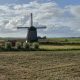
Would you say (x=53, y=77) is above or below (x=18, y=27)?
below

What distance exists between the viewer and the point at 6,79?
58.2 feet

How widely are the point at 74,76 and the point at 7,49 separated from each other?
121 feet

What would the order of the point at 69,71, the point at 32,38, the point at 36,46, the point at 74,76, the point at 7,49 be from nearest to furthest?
the point at 74,76 → the point at 69,71 → the point at 7,49 → the point at 36,46 → the point at 32,38

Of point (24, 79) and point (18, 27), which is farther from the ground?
point (18, 27)

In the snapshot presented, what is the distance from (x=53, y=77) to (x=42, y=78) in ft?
2.21

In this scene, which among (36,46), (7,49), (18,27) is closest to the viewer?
(7,49)

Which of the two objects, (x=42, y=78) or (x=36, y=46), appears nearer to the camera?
(x=42, y=78)

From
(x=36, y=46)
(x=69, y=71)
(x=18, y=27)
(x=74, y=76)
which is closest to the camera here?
(x=74, y=76)

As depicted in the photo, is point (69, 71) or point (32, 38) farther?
point (32, 38)

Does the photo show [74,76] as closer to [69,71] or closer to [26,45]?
[69,71]

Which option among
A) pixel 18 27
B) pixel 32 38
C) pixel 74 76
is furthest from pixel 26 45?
pixel 74 76

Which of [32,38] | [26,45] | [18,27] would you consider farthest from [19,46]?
[18,27]

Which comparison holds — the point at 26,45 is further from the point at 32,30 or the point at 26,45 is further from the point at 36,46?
the point at 32,30

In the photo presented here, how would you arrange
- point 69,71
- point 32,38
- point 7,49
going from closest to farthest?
point 69,71 → point 7,49 → point 32,38
